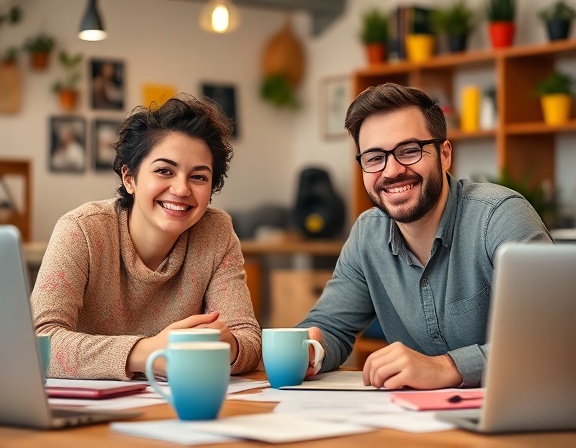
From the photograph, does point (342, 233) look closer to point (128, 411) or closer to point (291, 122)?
point (291, 122)

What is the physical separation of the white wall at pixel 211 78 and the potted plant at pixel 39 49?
0.07 meters

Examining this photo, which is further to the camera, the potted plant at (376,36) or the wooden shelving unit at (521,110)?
the potted plant at (376,36)

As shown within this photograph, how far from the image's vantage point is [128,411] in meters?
1.55

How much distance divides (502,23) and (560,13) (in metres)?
0.38

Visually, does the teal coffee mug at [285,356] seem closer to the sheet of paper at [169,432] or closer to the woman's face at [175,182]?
the sheet of paper at [169,432]

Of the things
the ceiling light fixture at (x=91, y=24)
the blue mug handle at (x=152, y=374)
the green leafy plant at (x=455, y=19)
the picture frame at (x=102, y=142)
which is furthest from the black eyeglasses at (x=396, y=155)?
the picture frame at (x=102, y=142)

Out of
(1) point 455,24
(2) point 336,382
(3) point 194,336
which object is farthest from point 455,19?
(3) point 194,336

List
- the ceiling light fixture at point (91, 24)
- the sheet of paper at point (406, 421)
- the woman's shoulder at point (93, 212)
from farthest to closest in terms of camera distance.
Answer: the ceiling light fixture at point (91, 24) → the woman's shoulder at point (93, 212) → the sheet of paper at point (406, 421)

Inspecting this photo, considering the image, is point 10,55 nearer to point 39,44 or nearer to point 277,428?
point 39,44

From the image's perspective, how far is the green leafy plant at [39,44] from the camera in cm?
689

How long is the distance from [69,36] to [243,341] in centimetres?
539

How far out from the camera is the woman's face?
2328 mm

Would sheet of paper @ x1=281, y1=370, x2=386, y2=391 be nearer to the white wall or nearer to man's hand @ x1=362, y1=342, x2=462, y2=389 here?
man's hand @ x1=362, y1=342, x2=462, y2=389

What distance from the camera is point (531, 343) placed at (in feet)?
4.45
